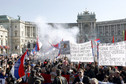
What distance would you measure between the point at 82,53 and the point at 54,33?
205 feet

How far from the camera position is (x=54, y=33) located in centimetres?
7206

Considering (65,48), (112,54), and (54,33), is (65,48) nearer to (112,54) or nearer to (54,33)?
(112,54)

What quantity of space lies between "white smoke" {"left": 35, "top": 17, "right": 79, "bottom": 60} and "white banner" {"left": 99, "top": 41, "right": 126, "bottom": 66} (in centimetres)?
6044

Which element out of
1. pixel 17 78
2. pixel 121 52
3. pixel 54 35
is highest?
pixel 54 35

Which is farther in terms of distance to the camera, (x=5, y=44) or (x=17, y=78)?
(x=5, y=44)

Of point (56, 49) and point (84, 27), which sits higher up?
point (84, 27)

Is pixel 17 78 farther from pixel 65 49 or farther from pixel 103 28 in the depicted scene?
pixel 103 28

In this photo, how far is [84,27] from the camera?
73.0m

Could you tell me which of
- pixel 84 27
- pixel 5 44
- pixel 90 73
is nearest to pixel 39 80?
pixel 90 73

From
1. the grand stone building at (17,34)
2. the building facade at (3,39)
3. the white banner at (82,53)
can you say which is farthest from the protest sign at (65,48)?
the grand stone building at (17,34)

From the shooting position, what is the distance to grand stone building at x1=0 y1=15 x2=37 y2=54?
6819 centimetres

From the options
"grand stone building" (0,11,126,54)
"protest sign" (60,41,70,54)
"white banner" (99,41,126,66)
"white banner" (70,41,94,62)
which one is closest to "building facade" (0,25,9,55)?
"grand stone building" (0,11,126,54)

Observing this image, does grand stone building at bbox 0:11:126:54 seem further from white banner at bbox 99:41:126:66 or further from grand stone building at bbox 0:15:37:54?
white banner at bbox 99:41:126:66

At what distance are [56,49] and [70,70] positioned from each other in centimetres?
828
